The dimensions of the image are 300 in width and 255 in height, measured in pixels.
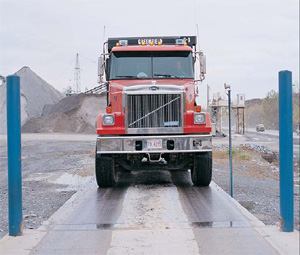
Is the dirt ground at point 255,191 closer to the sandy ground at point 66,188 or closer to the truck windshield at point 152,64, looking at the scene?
the sandy ground at point 66,188

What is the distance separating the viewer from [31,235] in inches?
202

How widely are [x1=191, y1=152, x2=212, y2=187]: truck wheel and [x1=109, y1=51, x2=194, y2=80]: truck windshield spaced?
6.17 ft

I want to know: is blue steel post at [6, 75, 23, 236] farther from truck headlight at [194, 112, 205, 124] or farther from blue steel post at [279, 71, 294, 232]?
truck headlight at [194, 112, 205, 124]

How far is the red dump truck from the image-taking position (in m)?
8.06

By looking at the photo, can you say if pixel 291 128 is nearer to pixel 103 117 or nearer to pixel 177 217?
pixel 177 217

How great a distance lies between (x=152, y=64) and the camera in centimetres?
928

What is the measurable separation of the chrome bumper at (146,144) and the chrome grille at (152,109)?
34cm

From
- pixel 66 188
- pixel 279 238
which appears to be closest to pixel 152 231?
pixel 279 238

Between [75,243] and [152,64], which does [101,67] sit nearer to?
[152,64]

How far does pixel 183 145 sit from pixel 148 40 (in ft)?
10.2

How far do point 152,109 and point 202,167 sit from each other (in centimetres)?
157

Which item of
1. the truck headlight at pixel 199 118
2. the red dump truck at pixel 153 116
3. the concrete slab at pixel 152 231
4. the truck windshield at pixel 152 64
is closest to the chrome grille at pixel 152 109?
the red dump truck at pixel 153 116

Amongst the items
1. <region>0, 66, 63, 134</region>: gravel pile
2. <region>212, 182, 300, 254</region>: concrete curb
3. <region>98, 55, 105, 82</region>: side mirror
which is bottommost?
<region>212, 182, 300, 254</region>: concrete curb

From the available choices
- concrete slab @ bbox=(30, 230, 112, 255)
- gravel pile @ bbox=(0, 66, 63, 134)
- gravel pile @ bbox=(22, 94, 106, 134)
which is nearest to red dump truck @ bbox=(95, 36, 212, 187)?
concrete slab @ bbox=(30, 230, 112, 255)
